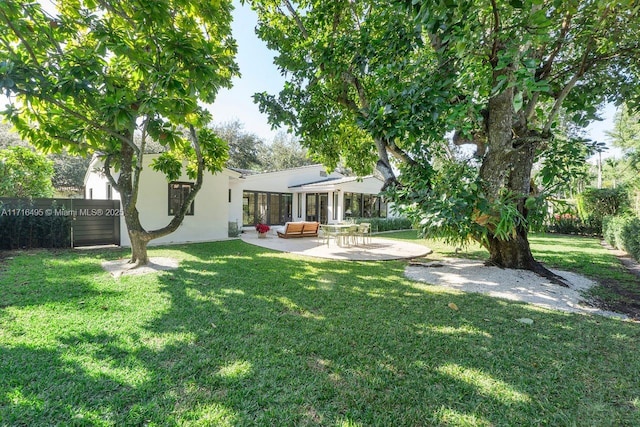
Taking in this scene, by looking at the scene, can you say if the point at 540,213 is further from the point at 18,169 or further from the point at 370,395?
the point at 18,169

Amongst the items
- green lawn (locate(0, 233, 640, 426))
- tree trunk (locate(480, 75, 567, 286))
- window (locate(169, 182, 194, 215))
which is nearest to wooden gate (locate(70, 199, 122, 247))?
window (locate(169, 182, 194, 215))

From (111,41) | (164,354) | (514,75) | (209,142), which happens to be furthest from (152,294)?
(514,75)

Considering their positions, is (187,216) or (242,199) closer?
(187,216)

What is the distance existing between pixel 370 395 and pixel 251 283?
4.04 m

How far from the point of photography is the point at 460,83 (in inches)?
162

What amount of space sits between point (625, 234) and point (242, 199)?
17869mm

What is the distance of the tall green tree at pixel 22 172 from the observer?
1045 cm

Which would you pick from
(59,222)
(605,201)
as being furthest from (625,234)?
(59,222)

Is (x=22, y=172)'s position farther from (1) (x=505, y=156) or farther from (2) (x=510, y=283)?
(2) (x=510, y=283)

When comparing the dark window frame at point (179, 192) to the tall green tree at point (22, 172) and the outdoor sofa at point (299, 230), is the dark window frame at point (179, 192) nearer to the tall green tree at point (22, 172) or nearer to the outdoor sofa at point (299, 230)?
the outdoor sofa at point (299, 230)

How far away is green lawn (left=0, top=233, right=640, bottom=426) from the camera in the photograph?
2.33 m

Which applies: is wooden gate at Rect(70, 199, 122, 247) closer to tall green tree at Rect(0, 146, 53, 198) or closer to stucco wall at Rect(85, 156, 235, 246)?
stucco wall at Rect(85, 156, 235, 246)

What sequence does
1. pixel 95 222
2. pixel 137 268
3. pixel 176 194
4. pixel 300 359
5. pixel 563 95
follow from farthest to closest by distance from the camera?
1. pixel 176 194
2. pixel 95 222
3. pixel 137 268
4. pixel 563 95
5. pixel 300 359

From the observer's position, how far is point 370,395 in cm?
253
